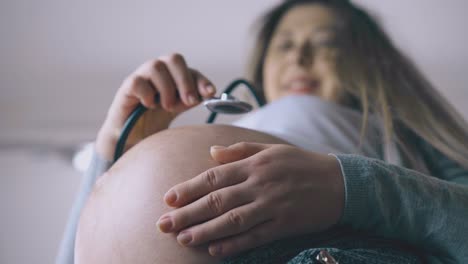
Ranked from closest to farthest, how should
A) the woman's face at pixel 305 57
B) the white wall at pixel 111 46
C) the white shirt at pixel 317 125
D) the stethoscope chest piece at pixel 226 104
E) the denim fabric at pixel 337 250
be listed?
1. the denim fabric at pixel 337 250
2. the stethoscope chest piece at pixel 226 104
3. the white shirt at pixel 317 125
4. the woman's face at pixel 305 57
5. the white wall at pixel 111 46

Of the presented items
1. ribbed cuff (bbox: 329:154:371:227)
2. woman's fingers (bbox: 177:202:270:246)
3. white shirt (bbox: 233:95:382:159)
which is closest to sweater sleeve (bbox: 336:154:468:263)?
ribbed cuff (bbox: 329:154:371:227)

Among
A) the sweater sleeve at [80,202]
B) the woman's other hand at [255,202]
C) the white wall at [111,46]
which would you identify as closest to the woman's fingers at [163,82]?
the sweater sleeve at [80,202]

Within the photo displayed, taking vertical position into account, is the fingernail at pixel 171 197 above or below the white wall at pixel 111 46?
below

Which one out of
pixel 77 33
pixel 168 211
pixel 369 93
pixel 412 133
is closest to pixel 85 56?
pixel 77 33

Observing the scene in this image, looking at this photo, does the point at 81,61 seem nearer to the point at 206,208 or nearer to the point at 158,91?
the point at 158,91

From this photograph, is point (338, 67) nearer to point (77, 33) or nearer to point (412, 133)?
point (412, 133)

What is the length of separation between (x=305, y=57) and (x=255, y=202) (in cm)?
77

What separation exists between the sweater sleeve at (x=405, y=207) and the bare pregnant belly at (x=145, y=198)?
0.49 ft

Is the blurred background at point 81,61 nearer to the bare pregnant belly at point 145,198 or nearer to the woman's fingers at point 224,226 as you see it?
the bare pregnant belly at point 145,198

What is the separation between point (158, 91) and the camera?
0.75 m

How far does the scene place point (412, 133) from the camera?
2.95 feet

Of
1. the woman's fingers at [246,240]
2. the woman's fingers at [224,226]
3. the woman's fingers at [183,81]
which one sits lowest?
the woman's fingers at [246,240]

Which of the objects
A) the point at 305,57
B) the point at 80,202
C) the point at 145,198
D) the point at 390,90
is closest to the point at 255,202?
the point at 145,198

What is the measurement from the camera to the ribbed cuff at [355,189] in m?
0.50
